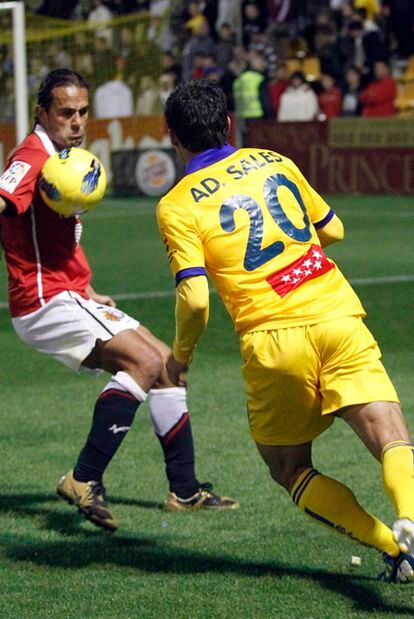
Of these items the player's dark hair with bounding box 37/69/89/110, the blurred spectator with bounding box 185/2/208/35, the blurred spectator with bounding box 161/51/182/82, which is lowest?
the blurred spectator with bounding box 161/51/182/82

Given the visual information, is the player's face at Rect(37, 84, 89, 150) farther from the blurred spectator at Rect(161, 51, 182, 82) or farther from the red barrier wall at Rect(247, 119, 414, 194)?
the blurred spectator at Rect(161, 51, 182, 82)

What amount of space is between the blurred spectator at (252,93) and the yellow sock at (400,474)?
64.4ft

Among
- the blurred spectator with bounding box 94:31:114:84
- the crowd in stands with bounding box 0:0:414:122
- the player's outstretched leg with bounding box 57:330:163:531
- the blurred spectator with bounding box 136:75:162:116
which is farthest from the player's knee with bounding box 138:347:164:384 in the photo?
the blurred spectator with bounding box 94:31:114:84

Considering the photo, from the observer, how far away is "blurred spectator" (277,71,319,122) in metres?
23.2

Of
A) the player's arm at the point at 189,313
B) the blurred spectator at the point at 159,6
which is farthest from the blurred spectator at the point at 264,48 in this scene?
the player's arm at the point at 189,313

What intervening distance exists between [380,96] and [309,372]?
1872cm

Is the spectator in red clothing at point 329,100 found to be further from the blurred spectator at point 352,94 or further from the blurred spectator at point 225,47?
the blurred spectator at point 225,47

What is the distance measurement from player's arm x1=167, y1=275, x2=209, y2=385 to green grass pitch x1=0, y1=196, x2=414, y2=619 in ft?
3.09

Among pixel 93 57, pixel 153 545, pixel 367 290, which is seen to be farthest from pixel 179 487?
pixel 93 57

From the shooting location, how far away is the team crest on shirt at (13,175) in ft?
19.0

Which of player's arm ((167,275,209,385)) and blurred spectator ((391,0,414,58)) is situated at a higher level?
blurred spectator ((391,0,414,58))

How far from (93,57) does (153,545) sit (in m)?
20.0

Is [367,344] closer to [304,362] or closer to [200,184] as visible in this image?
[304,362]

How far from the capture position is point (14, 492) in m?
6.54
